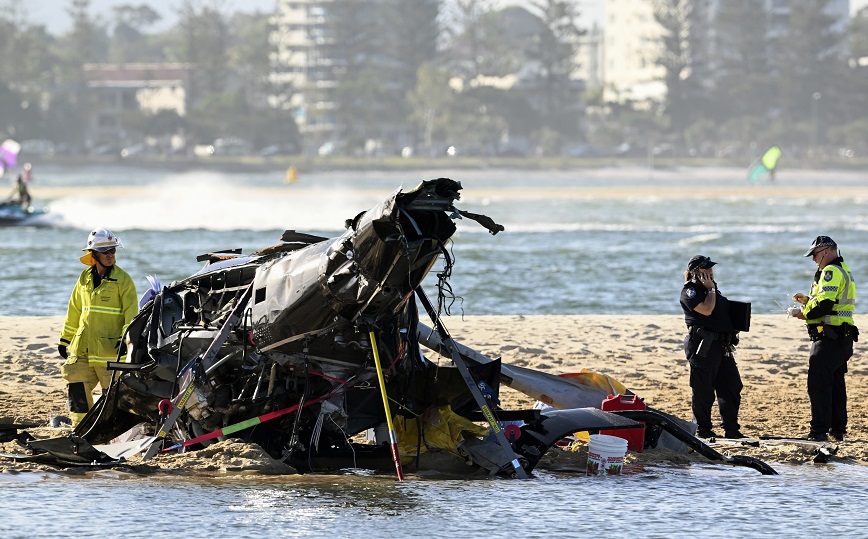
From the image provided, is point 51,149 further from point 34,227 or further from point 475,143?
point 34,227

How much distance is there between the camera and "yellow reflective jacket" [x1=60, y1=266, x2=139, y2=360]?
11305mm

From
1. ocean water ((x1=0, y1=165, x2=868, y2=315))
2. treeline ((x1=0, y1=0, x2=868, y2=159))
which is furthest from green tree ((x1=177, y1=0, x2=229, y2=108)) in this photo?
ocean water ((x1=0, y1=165, x2=868, y2=315))

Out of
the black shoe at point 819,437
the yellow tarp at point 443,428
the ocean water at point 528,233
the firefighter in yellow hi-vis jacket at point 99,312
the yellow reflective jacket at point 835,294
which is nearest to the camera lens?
the yellow tarp at point 443,428

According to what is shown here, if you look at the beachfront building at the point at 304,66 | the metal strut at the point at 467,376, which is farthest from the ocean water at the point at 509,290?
the beachfront building at the point at 304,66

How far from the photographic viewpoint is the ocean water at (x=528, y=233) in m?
29.5

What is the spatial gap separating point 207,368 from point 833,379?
532 centimetres

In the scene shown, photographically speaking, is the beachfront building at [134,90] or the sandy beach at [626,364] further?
the beachfront building at [134,90]

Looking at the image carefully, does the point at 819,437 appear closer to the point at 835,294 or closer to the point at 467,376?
the point at 835,294

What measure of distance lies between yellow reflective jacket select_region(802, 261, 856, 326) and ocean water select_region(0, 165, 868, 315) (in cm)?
142

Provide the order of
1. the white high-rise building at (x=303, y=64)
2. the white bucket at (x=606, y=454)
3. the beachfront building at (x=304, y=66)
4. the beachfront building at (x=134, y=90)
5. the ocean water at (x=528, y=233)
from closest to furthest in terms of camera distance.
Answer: the white bucket at (x=606, y=454)
the ocean water at (x=528, y=233)
the beachfront building at (x=134, y=90)
the beachfront building at (x=304, y=66)
the white high-rise building at (x=303, y=64)

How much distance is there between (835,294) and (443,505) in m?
4.01

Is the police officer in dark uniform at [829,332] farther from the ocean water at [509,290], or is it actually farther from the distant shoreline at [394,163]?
the distant shoreline at [394,163]

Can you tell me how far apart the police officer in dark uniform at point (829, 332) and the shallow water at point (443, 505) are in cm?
117

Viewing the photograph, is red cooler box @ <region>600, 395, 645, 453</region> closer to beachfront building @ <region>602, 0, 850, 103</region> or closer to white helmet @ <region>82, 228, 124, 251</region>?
white helmet @ <region>82, 228, 124, 251</region>
